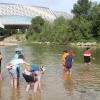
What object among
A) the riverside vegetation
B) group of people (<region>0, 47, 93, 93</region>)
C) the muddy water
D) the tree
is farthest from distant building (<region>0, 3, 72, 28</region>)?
group of people (<region>0, 47, 93, 93</region>)

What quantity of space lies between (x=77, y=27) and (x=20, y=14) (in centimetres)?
5208

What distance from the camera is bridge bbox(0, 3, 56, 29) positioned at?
10981cm

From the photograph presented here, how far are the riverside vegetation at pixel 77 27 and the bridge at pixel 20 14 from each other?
30.0m

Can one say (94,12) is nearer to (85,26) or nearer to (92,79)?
(85,26)

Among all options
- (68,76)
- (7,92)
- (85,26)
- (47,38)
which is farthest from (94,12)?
(7,92)

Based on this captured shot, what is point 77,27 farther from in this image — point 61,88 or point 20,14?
point 61,88

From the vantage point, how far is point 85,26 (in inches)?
2702

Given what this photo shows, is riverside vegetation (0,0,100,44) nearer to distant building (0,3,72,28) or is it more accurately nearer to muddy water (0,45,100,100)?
distant building (0,3,72,28)

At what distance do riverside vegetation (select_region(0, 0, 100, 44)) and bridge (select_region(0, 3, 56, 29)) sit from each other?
98.3ft

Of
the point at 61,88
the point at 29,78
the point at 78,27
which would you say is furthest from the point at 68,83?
the point at 78,27

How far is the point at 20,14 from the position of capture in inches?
4683

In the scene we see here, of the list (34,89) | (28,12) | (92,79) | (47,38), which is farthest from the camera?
(28,12)

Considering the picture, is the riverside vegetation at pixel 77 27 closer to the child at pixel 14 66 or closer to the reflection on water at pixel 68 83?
the reflection on water at pixel 68 83

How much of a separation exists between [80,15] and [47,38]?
7619 millimetres
